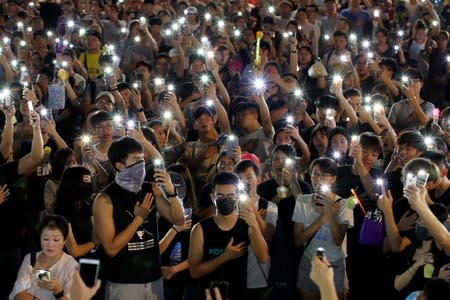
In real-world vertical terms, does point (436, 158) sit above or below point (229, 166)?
below

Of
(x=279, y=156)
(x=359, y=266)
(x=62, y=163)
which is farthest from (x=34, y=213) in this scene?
(x=359, y=266)

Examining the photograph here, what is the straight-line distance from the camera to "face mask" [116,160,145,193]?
5.35 meters

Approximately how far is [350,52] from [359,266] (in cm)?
588

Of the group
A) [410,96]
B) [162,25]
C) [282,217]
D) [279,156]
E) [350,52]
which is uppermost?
[162,25]

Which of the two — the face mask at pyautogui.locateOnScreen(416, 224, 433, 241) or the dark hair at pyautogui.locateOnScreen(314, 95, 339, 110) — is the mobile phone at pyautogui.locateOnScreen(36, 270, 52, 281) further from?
the dark hair at pyautogui.locateOnScreen(314, 95, 339, 110)

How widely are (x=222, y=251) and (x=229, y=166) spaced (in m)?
1.48

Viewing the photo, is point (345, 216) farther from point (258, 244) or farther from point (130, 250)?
point (130, 250)

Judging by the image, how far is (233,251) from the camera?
536cm

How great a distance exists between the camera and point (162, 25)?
13000 mm

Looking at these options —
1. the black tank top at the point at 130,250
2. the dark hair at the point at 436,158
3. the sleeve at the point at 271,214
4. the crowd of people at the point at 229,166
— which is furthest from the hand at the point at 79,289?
the dark hair at the point at 436,158

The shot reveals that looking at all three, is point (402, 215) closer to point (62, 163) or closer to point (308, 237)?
point (308, 237)

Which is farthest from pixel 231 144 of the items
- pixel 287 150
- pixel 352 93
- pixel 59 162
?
pixel 352 93

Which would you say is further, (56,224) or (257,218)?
(257,218)

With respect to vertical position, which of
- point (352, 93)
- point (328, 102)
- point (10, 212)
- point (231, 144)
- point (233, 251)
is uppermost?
point (352, 93)
